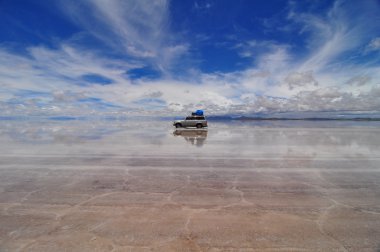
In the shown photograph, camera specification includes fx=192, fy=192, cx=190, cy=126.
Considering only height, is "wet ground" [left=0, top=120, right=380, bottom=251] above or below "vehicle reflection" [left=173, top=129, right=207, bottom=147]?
below

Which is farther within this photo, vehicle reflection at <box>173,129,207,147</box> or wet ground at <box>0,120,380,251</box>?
vehicle reflection at <box>173,129,207,147</box>

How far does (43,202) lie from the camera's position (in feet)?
15.8

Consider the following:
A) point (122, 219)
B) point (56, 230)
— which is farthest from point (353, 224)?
point (56, 230)

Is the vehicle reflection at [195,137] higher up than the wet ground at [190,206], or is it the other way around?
the vehicle reflection at [195,137]

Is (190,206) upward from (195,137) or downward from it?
downward

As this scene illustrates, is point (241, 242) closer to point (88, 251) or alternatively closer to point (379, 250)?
point (379, 250)

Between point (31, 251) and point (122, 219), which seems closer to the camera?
point (31, 251)

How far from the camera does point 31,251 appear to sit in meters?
3.16

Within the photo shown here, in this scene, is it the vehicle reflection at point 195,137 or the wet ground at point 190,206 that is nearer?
the wet ground at point 190,206

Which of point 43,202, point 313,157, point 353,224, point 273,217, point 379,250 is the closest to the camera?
point 379,250

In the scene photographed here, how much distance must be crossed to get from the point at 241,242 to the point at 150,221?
1.83 meters

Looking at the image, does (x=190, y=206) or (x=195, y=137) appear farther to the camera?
(x=195, y=137)

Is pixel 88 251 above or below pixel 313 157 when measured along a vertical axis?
below

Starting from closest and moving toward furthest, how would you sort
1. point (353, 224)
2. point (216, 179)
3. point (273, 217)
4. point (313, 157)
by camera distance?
point (353, 224) → point (273, 217) → point (216, 179) → point (313, 157)
